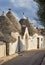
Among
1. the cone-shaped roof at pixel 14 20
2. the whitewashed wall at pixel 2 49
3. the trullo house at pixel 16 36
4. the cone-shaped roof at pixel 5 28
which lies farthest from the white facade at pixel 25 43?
the cone-shaped roof at pixel 14 20

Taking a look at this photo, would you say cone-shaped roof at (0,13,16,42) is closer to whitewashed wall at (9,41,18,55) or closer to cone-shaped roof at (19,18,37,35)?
whitewashed wall at (9,41,18,55)

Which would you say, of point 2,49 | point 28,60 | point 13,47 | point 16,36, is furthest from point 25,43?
point 28,60

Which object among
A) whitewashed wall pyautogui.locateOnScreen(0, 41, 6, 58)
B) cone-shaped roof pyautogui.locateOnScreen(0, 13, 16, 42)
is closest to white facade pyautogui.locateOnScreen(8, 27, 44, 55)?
cone-shaped roof pyautogui.locateOnScreen(0, 13, 16, 42)

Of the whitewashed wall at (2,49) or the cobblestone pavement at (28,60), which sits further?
the whitewashed wall at (2,49)

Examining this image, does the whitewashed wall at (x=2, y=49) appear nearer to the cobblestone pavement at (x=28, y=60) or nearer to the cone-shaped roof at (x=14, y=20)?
the cobblestone pavement at (x=28, y=60)

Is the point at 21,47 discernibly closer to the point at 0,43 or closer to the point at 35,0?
the point at 0,43

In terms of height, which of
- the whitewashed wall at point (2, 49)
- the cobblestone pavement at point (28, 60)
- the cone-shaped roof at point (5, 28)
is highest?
the cone-shaped roof at point (5, 28)

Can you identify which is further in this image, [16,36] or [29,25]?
[29,25]

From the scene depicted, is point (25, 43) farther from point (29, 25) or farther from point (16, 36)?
point (29, 25)

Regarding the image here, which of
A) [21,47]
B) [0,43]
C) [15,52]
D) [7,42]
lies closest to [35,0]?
[0,43]

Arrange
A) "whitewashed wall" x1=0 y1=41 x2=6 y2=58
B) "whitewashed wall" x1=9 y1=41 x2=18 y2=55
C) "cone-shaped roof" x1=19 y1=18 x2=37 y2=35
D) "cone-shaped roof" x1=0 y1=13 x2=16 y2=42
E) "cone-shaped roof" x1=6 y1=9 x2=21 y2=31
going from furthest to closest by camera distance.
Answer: "cone-shaped roof" x1=19 y1=18 x2=37 y2=35, "cone-shaped roof" x1=6 y1=9 x2=21 y2=31, "cone-shaped roof" x1=0 y1=13 x2=16 y2=42, "whitewashed wall" x1=9 y1=41 x2=18 y2=55, "whitewashed wall" x1=0 y1=41 x2=6 y2=58

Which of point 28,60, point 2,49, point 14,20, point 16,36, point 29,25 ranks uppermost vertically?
point 14,20

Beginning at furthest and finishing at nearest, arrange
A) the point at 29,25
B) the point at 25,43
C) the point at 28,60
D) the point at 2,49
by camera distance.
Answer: the point at 29,25
the point at 25,43
the point at 2,49
the point at 28,60

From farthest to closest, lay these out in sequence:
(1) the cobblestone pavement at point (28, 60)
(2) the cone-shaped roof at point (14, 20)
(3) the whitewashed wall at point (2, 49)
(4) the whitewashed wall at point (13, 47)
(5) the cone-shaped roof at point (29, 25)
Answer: (5) the cone-shaped roof at point (29, 25) < (2) the cone-shaped roof at point (14, 20) < (4) the whitewashed wall at point (13, 47) < (3) the whitewashed wall at point (2, 49) < (1) the cobblestone pavement at point (28, 60)
